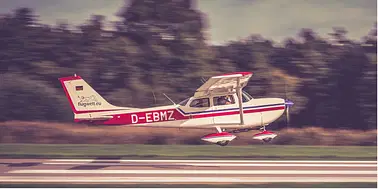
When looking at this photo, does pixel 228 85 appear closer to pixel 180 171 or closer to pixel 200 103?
→ pixel 200 103

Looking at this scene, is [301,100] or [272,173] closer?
[272,173]

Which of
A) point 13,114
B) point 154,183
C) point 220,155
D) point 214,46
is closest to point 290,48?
point 214,46

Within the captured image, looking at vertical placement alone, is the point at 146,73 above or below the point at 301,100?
above

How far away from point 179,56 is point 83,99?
989cm

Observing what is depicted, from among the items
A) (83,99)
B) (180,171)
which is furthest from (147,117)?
(83,99)

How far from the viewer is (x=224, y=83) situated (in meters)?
15.4

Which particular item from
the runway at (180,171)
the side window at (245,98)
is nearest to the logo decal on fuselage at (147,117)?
the runway at (180,171)

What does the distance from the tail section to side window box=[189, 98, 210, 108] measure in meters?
2.06

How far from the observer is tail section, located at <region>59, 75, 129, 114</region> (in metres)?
16.5

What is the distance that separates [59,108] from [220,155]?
30.9 feet

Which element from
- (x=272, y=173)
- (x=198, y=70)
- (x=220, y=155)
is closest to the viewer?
(x=272, y=173)

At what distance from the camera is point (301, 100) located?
2575 centimetres

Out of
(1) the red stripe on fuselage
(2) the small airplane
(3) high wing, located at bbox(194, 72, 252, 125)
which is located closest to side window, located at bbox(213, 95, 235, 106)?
(2) the small airplane

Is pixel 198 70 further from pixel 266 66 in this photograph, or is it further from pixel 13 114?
pixel 13 114
